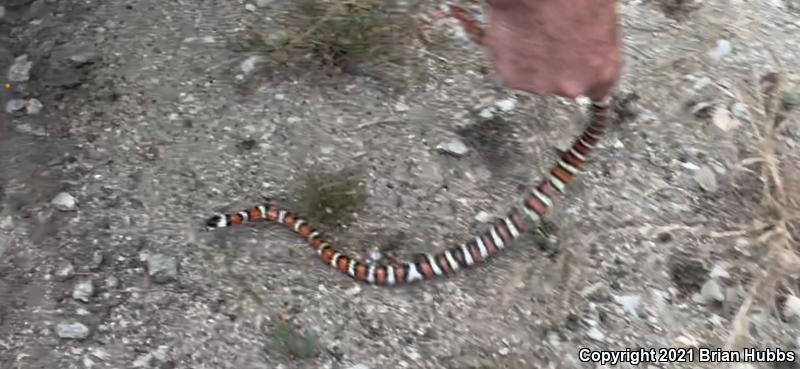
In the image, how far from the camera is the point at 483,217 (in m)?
2.60

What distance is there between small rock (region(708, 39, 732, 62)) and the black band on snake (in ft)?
2.18

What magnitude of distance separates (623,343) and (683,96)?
2.86 ft

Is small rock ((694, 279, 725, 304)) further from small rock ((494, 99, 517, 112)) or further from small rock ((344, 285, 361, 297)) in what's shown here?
small rock ((344, 285, 361, 297))

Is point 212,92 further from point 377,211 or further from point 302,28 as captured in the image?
point 377,211

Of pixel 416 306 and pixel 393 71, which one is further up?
pixel 393 71

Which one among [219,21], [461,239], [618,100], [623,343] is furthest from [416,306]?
[219,21]

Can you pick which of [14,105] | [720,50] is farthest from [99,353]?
[720,50]

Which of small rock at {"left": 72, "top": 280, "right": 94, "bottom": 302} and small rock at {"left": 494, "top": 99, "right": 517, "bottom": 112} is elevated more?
small rock at {"left": 494, "top": 99, "right": 517, "bottom": 112}

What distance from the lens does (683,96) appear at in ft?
9.45

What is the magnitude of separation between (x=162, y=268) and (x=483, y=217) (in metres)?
0.86

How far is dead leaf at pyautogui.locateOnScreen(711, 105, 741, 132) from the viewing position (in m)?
2.81

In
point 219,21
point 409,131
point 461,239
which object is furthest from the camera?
point 219,21

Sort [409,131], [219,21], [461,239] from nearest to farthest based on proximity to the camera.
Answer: [461,239], [409,131], [219,21]

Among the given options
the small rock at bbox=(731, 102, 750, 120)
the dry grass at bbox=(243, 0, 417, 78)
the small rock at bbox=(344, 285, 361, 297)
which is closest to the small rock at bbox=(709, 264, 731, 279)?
the small rock at bbox=(731, 102, 750, 120)
